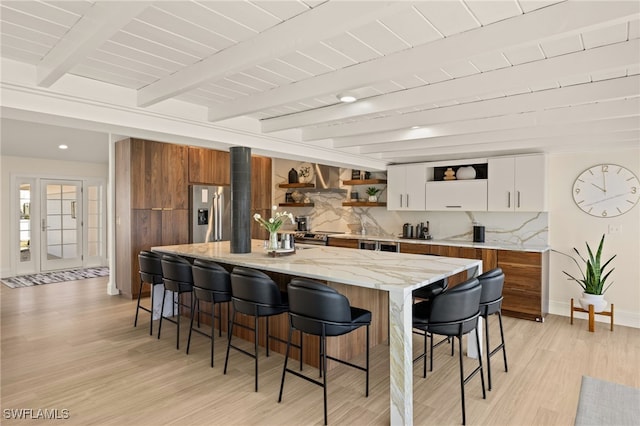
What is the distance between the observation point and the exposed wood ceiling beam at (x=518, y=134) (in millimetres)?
3613

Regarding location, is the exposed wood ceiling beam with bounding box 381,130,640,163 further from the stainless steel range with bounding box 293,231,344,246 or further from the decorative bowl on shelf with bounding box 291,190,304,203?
the decorative bowl on shelf with bounding box 291,190,304,203

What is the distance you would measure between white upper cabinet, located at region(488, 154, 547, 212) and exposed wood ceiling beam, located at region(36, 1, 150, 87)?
15.9 ft

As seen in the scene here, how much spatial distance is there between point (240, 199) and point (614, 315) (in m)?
4.82

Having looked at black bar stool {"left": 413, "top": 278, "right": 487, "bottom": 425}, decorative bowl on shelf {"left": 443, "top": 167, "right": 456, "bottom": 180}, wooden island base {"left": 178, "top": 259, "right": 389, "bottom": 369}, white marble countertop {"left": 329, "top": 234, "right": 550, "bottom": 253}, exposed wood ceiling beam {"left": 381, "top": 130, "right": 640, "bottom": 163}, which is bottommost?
wooden island base {"left": 178, "top": 259, "right": 389, "bottom": 369}

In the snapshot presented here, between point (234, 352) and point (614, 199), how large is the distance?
4868mm

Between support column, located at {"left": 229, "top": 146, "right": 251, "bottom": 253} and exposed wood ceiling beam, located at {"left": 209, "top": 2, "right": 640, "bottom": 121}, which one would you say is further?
support column, located at {"left": 229, "top": 146, "right": 251, "bottom": 253}

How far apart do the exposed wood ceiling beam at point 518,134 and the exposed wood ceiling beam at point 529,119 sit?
0.83 ft

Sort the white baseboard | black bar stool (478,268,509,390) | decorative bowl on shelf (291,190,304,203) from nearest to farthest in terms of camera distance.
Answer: black bar stool (478,268,509,390)
the white baseboard
decorative bowl on shelf (291,190,304,203)

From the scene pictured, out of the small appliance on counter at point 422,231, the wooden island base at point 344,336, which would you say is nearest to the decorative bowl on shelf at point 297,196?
the small appliance on counter at point 422,231

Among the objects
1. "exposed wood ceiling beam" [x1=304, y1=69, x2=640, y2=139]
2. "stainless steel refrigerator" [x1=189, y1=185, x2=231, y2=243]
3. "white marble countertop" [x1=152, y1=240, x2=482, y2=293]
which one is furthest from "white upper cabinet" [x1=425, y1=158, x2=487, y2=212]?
"stainless steel refrigerator" [x1=189, y1=185, x2=231, y2=243]

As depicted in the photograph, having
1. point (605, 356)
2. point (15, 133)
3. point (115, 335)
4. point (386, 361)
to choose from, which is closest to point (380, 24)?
point (386, 361)

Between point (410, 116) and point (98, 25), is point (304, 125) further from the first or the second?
point (98, 25)

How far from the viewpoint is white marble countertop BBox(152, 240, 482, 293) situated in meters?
2.63

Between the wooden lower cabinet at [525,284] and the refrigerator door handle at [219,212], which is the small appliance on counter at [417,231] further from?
the refrigerator door handle at [219,212]
